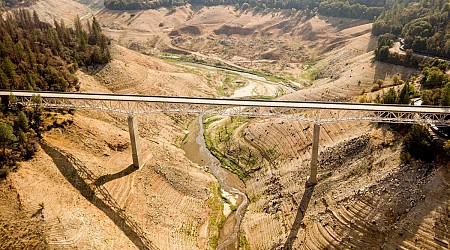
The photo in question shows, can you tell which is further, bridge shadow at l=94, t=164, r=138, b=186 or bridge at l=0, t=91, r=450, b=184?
bridge shadow at l=94, t=164, r=138, b=186

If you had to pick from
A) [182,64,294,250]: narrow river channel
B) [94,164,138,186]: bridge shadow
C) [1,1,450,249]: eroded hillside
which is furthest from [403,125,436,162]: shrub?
[94,164,138,186]: bridge shadow

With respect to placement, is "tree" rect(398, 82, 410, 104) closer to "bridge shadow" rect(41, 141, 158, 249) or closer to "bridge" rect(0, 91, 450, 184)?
"bridge" rect(0, 91, 450, 184)

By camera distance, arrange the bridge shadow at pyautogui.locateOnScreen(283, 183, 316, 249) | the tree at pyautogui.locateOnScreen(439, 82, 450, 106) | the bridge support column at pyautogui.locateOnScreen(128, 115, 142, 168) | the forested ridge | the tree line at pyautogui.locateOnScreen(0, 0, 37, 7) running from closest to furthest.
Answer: the bridge shadow at pyautogui.locateOnScreen(283, 183, 316, 249) → the tree at pyautogui.locateOnScreen(439, 82, 450, 106) → the forested ridge → the bridge support column at pyautogui.locateOnScreen(128, 115, 142, 168) → the tree line at pyautogui.locateOnScreen(0, 0, 37, 7)

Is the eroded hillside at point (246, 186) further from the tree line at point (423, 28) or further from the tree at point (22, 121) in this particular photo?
the tree line at point (423, 28)

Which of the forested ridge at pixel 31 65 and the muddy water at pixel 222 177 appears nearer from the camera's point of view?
the muddy water at pixel 222 177

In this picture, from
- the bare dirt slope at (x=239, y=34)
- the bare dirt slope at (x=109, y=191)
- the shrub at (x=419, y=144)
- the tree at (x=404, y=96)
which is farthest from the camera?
the bare dirt slope at (x=239, y=34)

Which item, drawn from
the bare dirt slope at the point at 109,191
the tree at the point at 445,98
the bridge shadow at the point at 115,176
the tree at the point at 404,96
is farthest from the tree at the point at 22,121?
the tree at the point at 445,98
